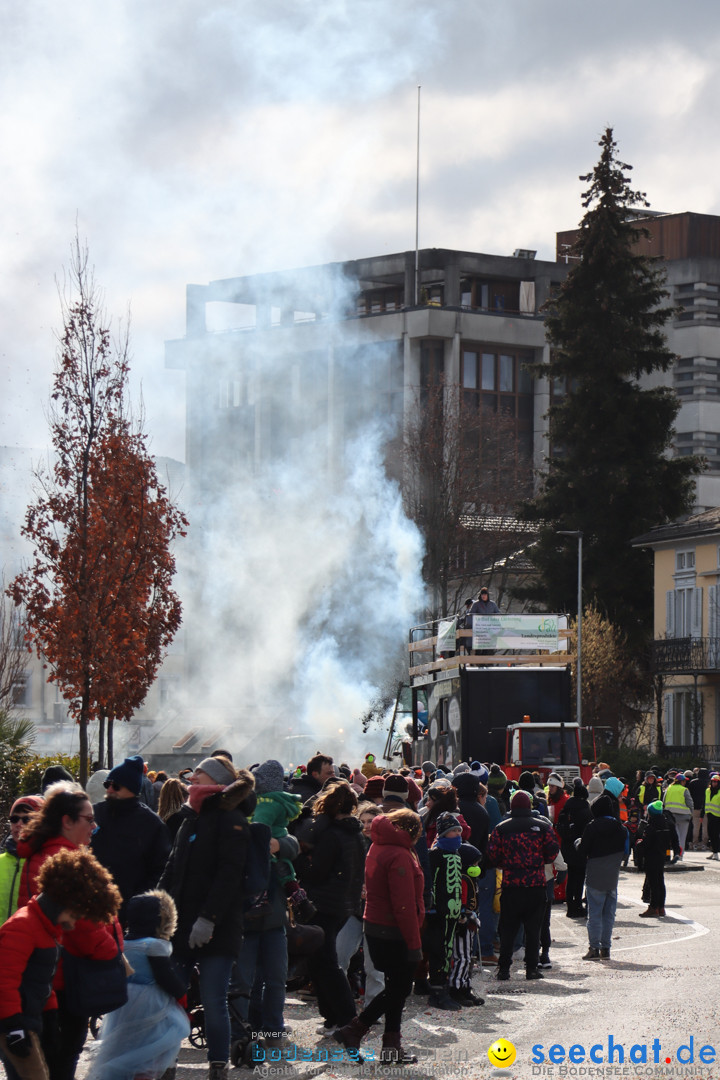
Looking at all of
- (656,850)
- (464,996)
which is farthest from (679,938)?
(464,996)

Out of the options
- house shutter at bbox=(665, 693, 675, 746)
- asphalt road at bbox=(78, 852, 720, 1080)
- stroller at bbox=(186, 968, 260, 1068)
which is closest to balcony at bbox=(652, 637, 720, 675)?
house shutter at bbox=(665, 693, 675, 746)

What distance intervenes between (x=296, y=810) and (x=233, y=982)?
1.09m

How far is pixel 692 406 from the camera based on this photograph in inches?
3354

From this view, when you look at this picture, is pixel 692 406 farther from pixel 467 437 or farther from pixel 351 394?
pixel 467 437

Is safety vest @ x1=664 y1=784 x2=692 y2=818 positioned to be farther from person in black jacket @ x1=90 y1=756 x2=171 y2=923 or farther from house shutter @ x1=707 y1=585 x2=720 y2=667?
house shutter @ x1=707 y1=585 x2=720 y2=667

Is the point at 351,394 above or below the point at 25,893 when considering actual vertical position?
above

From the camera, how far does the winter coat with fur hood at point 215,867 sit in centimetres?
826

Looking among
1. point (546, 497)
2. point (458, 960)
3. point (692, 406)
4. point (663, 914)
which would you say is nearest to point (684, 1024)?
point (458, 960)

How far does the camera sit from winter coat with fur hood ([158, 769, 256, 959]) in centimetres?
826

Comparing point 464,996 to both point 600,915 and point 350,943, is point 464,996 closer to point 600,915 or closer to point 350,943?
point 350,943

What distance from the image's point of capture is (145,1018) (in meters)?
6.85

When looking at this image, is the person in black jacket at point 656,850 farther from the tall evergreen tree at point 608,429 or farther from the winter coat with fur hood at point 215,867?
the tall evergreen tree at point 608,429

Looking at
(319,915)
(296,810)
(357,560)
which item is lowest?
(319,915)

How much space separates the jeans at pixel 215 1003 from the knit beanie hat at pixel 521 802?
5.60 meters
